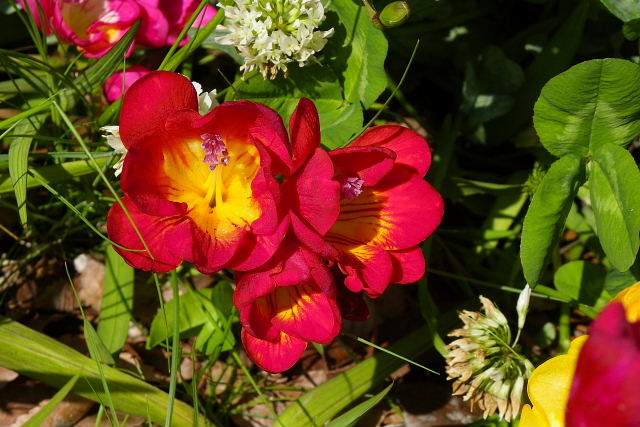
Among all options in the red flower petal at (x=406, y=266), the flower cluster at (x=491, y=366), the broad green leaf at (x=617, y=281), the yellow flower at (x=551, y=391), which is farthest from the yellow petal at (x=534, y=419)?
the broad green leaf at (x=617, y=281)

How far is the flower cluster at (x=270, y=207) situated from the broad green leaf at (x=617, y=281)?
52 cm

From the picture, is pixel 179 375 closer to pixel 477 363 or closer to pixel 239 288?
pixel 239 288

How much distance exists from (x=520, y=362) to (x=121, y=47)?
3.33 feet

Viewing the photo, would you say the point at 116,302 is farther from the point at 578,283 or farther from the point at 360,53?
the point at 578,283

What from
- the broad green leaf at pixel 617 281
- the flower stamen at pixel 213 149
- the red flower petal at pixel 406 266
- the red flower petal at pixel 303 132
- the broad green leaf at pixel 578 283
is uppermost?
the red flower petal at pixel 303 132

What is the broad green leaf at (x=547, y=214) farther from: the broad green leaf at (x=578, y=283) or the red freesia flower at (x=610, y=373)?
the red freesia flower at (x=610, y=373)

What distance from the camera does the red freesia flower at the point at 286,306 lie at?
117cm

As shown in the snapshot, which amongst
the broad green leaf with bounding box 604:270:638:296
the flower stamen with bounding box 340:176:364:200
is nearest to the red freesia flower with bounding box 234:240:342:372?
the flower stamen with bounding box 340:176:364:200

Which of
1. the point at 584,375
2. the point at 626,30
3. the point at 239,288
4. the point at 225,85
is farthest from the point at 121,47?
the point at 584,375

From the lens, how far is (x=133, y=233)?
121 centimetres

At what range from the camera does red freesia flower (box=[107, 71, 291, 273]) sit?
3.81 ft

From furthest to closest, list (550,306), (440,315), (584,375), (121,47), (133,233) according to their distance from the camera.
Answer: (550,306)
(440,315)
(121,47)
(133,233)
(584,375)

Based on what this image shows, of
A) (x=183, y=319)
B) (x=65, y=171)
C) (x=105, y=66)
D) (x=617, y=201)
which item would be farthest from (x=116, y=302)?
(x=617, y=201)

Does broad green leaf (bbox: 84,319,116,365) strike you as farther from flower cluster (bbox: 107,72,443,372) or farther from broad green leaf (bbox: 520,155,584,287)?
broad green leaf (bbox: 520,155,584,287)
